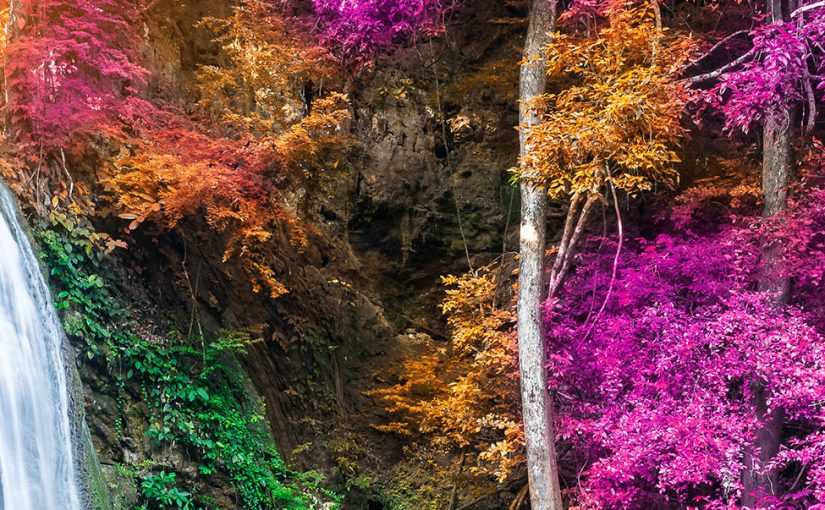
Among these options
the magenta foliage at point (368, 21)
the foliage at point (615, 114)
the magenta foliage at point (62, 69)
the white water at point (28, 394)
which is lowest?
the white water at point (28, 394)

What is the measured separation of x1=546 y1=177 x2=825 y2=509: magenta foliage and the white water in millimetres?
3953

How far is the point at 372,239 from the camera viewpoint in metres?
9.63

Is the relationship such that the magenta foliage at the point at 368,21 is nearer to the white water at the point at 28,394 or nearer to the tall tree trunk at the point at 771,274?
the tall tree trunk at the point at 771,274

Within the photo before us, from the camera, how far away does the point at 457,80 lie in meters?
9.87

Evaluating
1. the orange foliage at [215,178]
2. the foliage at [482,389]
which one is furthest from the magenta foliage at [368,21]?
the foliage at [482,389]

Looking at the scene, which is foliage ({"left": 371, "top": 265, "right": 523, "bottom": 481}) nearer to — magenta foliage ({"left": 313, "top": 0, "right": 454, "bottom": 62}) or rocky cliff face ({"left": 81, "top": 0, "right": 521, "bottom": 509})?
rocky cliff face ({"left": 81, "top": 0, "right": 521, "bottom": 509})

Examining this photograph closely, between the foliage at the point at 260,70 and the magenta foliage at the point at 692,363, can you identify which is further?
the foliage at the point at 260,70

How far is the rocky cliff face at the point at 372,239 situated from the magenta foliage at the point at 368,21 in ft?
3.88

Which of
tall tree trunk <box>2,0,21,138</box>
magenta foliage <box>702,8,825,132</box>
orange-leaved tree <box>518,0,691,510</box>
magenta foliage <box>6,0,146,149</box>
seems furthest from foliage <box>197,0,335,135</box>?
magenta foliage <box>702,8,825,132</box>

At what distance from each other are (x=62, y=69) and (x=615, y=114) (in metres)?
4.48

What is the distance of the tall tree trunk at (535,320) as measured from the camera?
Result: 18.9 feet

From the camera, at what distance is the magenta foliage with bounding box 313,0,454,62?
782 cm

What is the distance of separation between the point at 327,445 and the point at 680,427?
405 cm

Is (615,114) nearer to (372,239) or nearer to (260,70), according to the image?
(260,70)
